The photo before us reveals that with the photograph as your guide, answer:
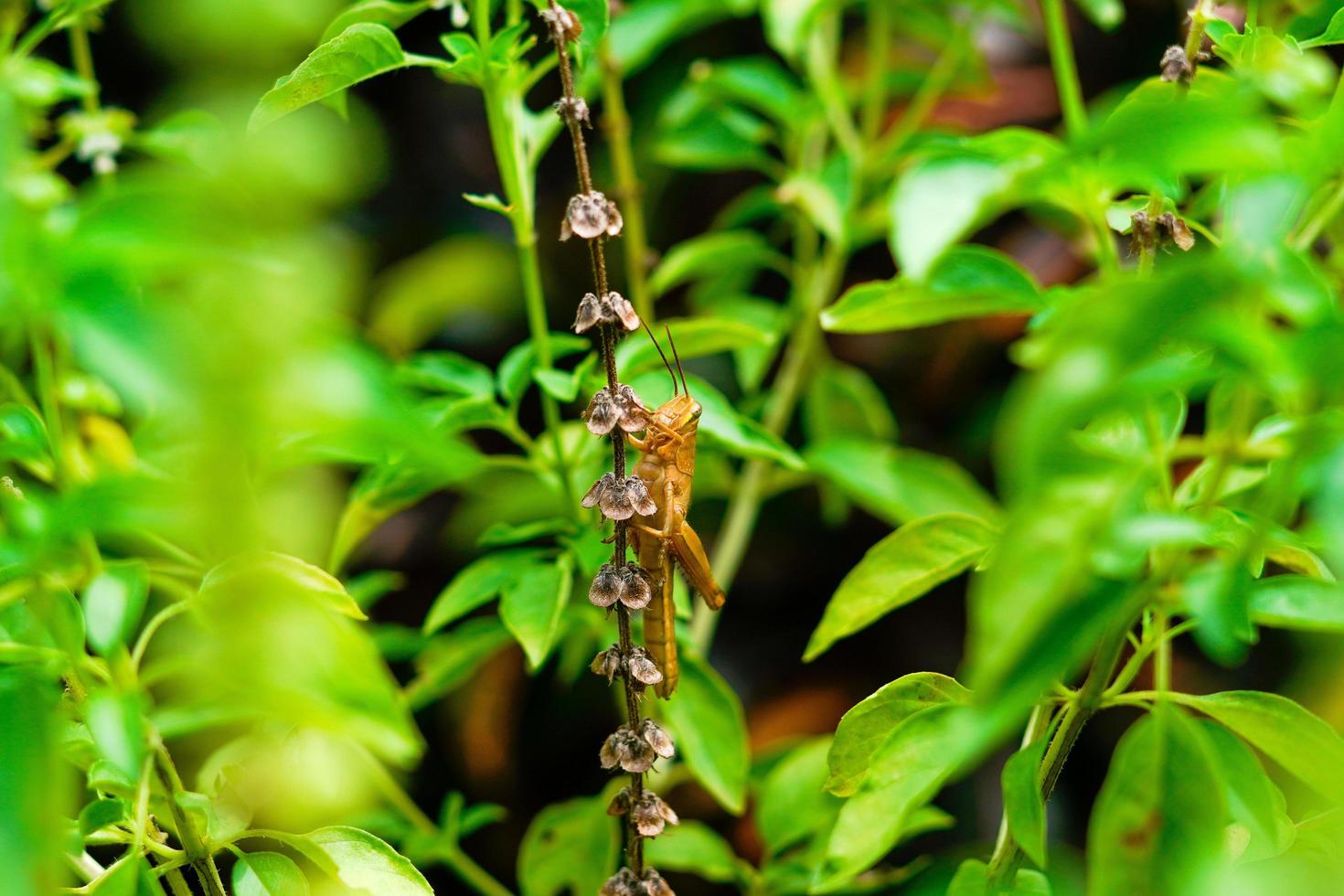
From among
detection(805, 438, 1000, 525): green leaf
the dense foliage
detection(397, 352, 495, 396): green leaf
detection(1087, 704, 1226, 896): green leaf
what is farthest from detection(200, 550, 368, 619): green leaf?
detection(805, 438, 1000, 525): green leaf

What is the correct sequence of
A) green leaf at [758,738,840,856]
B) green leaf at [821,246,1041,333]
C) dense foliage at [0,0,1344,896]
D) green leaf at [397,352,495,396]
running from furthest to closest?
green leaf at [758,738,840,856], green leaf at [397,352,495,396], green leaf at [821,246,1041,333], dense foliage at [0,0,1344,896]

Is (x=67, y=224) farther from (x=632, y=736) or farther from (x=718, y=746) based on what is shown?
(x=718, y=746)

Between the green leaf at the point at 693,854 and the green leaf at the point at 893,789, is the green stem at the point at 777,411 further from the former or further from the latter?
the green leaf at the point at 893,789

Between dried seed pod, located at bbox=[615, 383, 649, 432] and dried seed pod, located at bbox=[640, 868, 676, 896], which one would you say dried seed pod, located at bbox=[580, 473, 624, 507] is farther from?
dried seed pod, located at bbox=[640, 868, 676, 896]

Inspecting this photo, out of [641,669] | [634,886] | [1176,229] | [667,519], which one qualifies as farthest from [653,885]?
[1176,229]

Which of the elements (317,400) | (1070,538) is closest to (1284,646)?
(1070,538)

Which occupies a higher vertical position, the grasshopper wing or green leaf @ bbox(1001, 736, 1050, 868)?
green leaf @ bbox(1001, 736, 1050, 868)

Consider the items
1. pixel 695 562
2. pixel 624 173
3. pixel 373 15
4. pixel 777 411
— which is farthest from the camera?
pixel 777 411

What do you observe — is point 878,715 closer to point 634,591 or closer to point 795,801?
point 634,591
